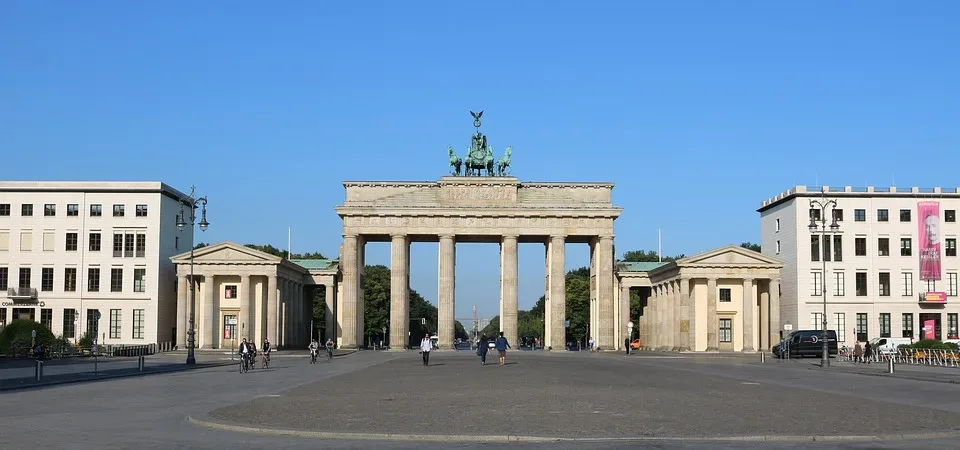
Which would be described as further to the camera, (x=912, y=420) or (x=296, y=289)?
(x=296, y=289)

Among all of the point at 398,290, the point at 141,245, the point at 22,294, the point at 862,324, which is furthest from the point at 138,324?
the point at 862,324

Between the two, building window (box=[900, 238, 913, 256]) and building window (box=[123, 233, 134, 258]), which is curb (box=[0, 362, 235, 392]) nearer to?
building window (box=[123, 233, 134, 258])

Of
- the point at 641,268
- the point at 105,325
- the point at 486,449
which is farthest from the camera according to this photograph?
the point at 641,268

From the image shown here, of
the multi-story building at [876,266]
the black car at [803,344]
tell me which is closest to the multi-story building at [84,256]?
the black car at [803,344]

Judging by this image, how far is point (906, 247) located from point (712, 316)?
19218mm

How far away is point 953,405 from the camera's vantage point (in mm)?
28906

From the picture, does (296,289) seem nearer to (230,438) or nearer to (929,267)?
(929,267)

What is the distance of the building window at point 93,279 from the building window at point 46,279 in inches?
131

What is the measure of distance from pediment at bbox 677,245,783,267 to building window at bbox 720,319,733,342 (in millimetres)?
6362

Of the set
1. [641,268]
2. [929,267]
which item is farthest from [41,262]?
[929,267]

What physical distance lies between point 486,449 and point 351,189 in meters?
88.2

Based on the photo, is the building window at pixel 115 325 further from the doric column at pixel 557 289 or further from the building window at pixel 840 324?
the building window at pixel 840 324

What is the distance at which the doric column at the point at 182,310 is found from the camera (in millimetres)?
94875

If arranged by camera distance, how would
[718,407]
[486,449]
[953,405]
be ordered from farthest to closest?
1. [953,405]
2. [718,407]
3. [486,449]
